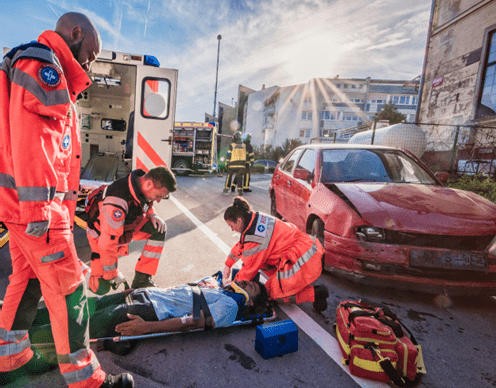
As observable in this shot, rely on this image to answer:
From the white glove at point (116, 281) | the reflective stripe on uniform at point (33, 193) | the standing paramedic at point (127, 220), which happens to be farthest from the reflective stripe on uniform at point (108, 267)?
the reflective stripe on uniform at point (33, 193)

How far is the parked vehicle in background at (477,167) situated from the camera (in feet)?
34.0

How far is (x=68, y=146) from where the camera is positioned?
5.55ft

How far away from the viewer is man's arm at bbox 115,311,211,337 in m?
2.15

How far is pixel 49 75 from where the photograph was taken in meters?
1.45

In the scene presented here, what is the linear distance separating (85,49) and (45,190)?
847mm

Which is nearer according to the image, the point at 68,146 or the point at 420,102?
the point at 68,146

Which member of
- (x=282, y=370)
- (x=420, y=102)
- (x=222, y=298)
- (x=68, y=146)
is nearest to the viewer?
(x=68, y=146)

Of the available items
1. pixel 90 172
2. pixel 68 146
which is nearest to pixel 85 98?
pixel 90 172

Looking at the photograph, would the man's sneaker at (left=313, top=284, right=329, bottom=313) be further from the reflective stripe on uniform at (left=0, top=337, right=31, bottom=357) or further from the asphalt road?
the reflective stripe on uniform at (left=0, top=337, right=31, bottom=357)

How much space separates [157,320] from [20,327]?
0.82 metres

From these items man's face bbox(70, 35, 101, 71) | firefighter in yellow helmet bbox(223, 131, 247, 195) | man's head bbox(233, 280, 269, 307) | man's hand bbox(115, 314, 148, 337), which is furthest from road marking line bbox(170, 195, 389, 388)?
firefighter in yellow helmet bbox(223, 131, 247, 195)

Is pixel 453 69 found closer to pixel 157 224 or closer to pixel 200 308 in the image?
pixel 157 224

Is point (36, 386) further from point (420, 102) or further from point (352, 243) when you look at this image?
point (420, 102)

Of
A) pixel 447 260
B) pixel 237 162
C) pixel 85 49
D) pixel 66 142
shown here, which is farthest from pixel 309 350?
pixel 237 162
